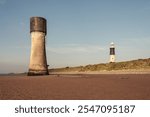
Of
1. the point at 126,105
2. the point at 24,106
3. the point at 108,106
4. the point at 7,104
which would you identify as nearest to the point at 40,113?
the point at 24,106

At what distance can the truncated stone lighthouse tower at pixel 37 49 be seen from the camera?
673 inches

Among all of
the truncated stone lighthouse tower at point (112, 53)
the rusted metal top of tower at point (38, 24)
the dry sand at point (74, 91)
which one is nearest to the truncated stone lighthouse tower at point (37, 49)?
the rusted metal top of tower at point (38, 24)

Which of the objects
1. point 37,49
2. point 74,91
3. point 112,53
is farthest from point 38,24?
point 112,53

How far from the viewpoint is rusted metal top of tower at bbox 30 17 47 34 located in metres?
17.6

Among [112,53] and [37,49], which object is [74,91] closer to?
[37,49]

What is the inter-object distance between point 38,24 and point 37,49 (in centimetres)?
219

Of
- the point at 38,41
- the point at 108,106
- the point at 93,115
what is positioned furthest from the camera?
the point at 38,41

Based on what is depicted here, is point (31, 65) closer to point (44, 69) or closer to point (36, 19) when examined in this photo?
point (44, 69)

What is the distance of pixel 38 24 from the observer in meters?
17.6

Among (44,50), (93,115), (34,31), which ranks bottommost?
(93,115)

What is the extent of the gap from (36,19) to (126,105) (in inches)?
577

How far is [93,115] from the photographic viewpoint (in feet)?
12.4

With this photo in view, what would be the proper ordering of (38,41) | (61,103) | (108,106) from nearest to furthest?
1. (108,106)
2. (61,103)
3. (38,41)

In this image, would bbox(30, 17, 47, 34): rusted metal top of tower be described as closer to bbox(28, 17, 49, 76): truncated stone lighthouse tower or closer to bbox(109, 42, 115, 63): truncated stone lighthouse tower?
bbox(28, 17, 49, 76): truncated stone lighthouse tower
